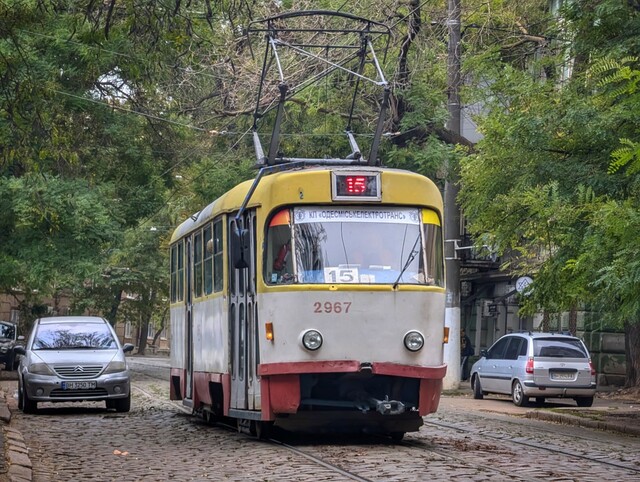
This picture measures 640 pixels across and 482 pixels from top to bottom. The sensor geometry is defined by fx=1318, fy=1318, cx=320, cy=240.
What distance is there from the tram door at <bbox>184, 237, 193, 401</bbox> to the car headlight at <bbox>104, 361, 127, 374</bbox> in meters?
2.46

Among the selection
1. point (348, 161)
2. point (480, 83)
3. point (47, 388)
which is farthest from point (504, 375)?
point (348, 161)

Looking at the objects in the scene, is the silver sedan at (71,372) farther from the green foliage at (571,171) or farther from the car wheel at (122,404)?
the green foliage at (571,171)

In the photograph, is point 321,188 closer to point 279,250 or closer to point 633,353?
point 279,250

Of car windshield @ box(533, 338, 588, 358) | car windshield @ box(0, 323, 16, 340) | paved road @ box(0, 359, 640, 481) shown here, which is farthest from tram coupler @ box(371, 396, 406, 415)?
car windshield @ box(0, 323, 16, 340)

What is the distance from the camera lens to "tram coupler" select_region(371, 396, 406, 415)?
14586 mm

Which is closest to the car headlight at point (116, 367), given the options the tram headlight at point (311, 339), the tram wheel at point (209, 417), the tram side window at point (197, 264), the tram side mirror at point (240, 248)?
the tram wheel at point (209, 417)

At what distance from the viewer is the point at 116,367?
2258 centimetres

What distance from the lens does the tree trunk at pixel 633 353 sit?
31.5m

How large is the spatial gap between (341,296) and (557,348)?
14.9 m

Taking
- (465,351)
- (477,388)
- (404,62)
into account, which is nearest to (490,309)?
(465,351)

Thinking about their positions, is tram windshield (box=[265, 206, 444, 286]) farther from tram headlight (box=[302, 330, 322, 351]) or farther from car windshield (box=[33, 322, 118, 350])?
car windshield (box=[33, 322, 118, 350])

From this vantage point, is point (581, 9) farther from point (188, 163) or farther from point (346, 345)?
point (188, 163)

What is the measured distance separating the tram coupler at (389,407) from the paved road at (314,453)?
43 centimetres

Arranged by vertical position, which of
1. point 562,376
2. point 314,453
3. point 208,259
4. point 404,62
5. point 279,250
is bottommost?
point 314,453
